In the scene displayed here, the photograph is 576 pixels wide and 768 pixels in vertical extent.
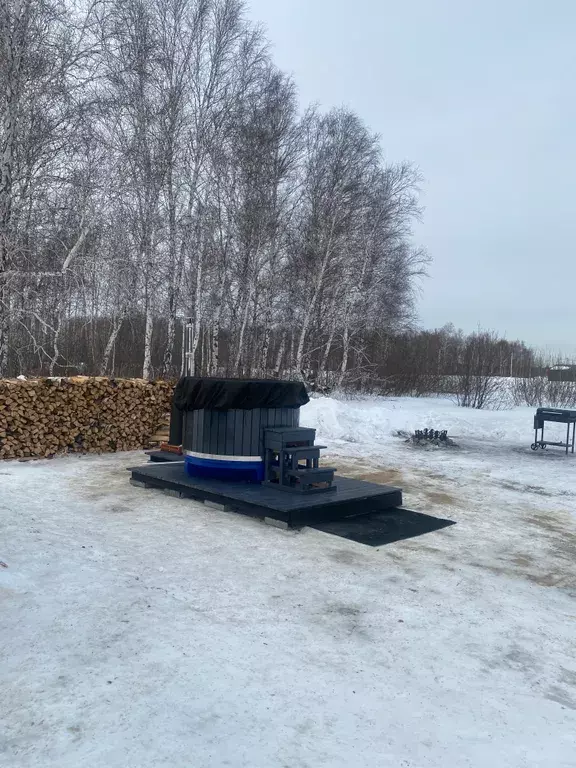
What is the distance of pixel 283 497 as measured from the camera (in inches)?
→ 243

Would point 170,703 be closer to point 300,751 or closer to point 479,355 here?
point 300,751

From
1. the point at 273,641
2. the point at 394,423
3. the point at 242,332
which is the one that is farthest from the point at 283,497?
the point at 242,332

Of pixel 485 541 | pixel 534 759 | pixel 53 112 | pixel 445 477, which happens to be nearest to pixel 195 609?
pixel 534 759

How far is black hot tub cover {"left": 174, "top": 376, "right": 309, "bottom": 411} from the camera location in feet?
21.4

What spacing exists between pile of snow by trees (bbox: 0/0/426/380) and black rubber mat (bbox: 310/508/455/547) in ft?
18.4

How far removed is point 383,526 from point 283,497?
3.46 feet

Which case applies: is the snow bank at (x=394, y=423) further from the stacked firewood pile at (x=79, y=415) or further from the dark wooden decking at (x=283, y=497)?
the dark wooden decking at (x=283, y=497)

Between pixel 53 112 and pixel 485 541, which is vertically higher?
pixel 53 112

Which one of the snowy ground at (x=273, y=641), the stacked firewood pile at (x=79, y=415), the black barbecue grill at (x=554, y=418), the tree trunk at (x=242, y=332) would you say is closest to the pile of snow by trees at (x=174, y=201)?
the tree trunk at (x=242, y=332)

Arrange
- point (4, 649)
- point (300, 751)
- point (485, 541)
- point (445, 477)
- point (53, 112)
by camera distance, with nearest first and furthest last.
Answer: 1. point (300, 751)
2. point (4, 649)
3. point (485, 541)
4. point (445, 477)
5. point (53, 112)

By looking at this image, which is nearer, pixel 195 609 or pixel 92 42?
pixel 195 609

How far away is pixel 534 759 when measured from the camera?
8.02 feet

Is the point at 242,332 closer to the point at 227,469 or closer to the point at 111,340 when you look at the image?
the point at 111,340

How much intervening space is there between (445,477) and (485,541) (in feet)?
10.3
